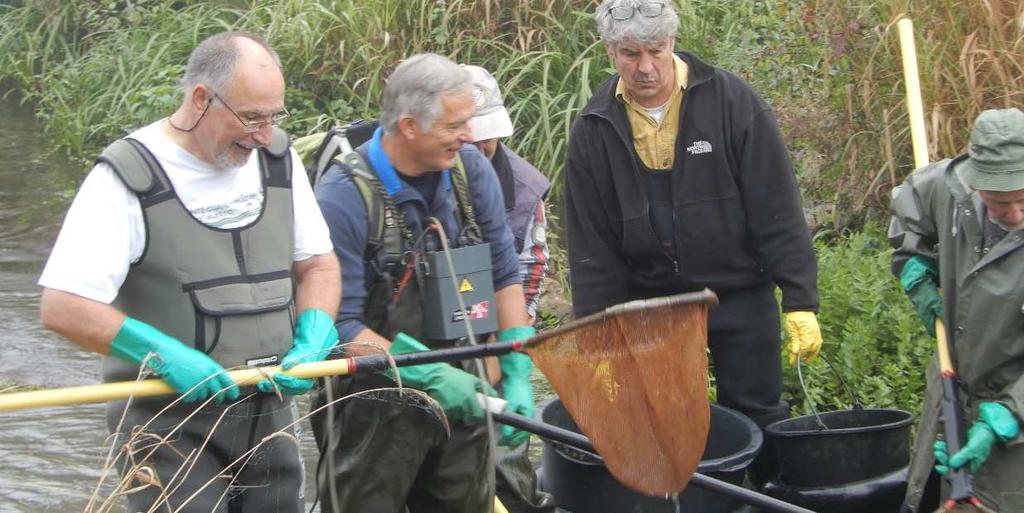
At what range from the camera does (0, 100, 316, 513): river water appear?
18.0ft

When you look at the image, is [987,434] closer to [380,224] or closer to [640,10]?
[640,10]

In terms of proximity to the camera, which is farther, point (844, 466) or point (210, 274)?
point (844, 466)

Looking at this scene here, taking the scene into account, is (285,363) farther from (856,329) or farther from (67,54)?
(67,54)

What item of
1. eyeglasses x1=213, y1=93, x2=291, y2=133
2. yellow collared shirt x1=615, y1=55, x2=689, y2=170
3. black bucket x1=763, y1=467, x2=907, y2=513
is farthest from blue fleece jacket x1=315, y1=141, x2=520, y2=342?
black bucket x1=763, y1=467, x2=907, y2=513

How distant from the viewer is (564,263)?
25.2ft

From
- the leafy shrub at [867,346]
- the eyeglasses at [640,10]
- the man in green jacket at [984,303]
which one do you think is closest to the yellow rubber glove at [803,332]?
the man in green jacket at [984,303]

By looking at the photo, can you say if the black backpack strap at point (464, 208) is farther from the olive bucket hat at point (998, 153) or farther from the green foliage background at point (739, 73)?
the green foliage background at point (739, 73)

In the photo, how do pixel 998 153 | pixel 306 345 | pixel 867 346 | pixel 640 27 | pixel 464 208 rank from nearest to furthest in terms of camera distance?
pixel 306 345
pixel 998 153
pixel 464 208
pixel 640 27
pixel 867 346

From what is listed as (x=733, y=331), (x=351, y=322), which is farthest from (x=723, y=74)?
(x=351, y=322)

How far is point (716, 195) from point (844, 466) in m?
0.97

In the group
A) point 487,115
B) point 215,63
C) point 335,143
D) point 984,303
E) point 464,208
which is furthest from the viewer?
point 487,115

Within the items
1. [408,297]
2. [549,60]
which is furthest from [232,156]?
[549,60]

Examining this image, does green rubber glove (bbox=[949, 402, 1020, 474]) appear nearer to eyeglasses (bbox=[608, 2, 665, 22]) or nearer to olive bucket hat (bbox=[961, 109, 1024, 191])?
olive bucket hat (bbox=[961, 109, 1024, 191])

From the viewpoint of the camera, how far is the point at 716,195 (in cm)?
446
